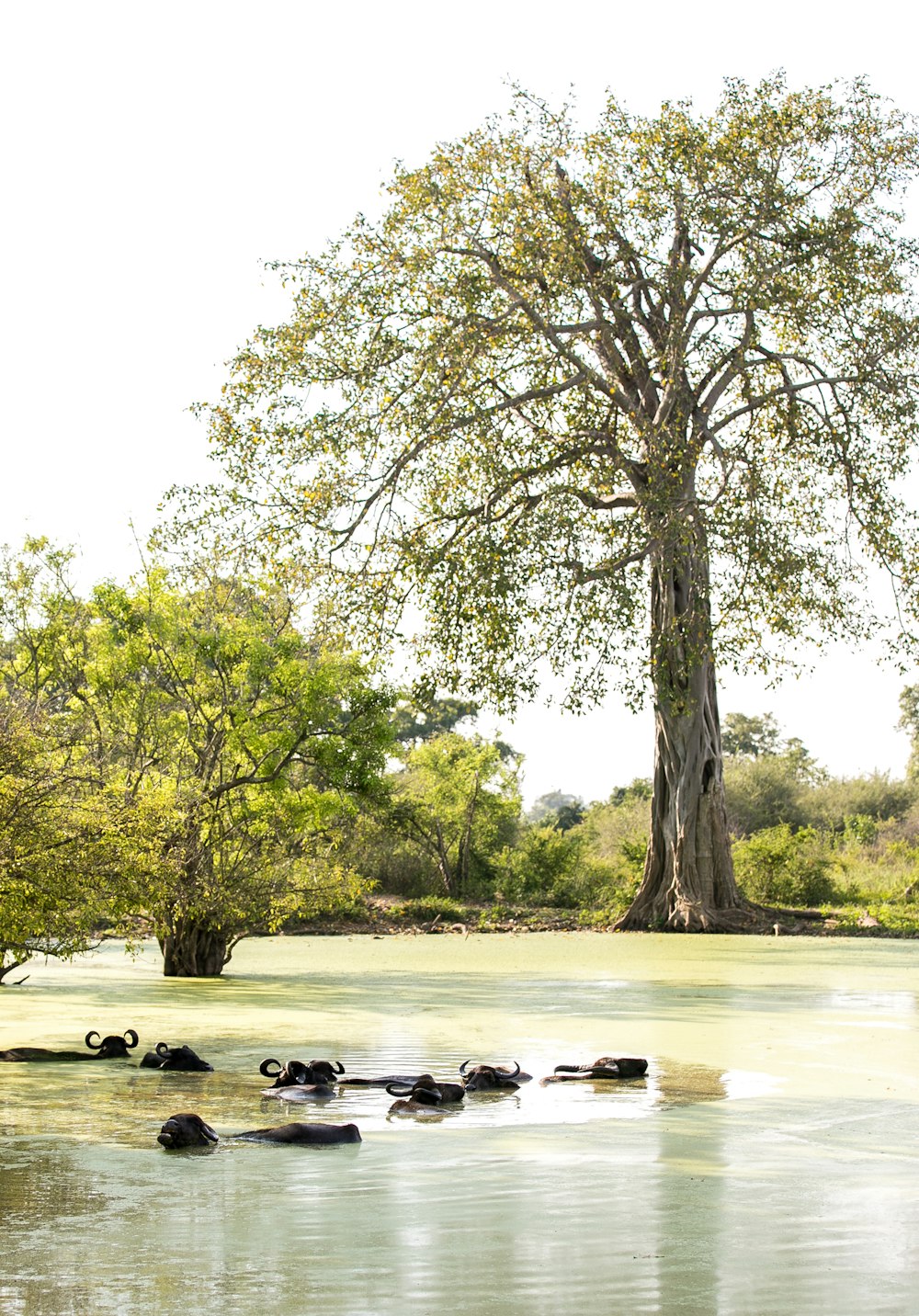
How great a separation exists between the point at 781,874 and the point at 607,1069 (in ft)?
58.3

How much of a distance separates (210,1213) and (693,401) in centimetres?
1664

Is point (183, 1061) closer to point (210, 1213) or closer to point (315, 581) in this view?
point (210, 1213)

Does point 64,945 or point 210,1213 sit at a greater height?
point 64,945

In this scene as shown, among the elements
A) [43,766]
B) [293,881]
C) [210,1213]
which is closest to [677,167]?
[293,881]

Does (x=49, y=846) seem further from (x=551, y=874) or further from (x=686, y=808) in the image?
(x=551, y=874)

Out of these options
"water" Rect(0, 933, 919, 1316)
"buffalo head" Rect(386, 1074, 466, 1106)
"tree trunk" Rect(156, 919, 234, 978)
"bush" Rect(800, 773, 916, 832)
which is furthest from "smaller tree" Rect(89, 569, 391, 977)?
"bush" Rect(800, 773, 916, 832)

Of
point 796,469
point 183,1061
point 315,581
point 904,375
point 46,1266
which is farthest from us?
point 796,469

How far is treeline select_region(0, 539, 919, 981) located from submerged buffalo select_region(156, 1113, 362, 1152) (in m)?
2.17

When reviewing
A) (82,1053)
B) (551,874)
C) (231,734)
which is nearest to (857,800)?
(551,874)

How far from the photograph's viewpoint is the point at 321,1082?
260 inches

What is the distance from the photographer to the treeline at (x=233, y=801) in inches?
300

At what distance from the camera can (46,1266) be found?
3.67m

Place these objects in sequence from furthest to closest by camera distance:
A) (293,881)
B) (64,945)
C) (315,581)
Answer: (315,581)
(293,881)
(64,945)

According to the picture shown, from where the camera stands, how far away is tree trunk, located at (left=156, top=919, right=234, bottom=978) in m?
14.1
